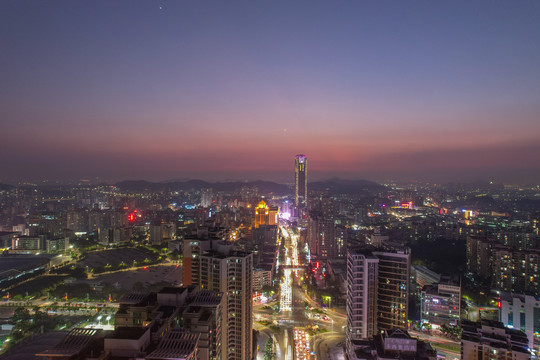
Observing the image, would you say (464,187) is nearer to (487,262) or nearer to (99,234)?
(487,262)

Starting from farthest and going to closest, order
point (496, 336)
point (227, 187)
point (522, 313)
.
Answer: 1. point (227, 187)
2. point (522, 313)
3. point (496, 336)

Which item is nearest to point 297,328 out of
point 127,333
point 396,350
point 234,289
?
point 234,289

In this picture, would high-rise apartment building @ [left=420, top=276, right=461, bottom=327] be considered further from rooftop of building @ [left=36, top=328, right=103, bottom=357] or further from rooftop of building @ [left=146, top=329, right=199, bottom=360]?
rooftop of building @ [left=36, top=328, right=103, bottom=357]

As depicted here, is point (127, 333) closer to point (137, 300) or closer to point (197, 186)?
point (137, 300)

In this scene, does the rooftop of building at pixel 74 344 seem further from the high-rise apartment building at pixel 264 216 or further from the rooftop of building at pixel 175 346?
the high-rise apartment building at pixel 264 216

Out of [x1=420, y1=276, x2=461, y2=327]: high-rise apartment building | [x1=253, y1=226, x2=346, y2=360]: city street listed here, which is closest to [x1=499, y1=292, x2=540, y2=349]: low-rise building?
[x1=420, y1=276, x2=461, y2=327]: high-rise apartment building

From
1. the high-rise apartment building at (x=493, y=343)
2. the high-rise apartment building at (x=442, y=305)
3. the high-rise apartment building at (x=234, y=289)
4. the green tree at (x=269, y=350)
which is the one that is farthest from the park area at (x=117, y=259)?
the high-rise apartment building at (x=493, y=343)
